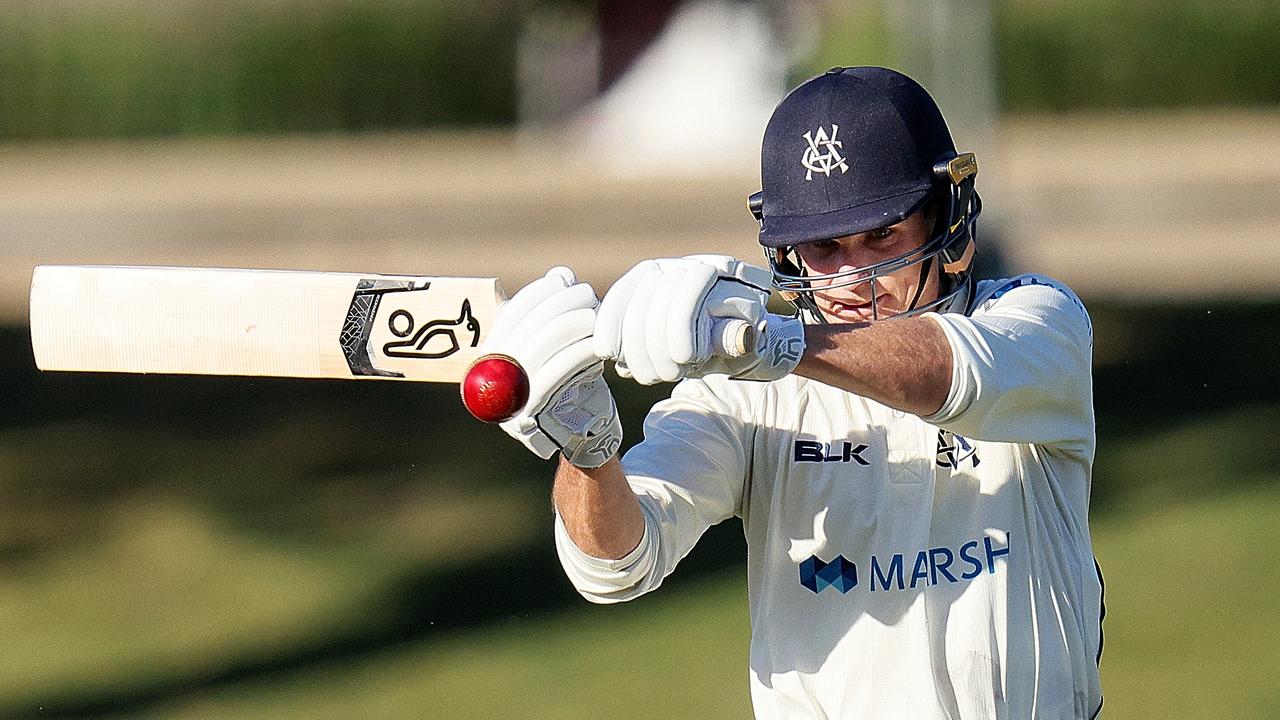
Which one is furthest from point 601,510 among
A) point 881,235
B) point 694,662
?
point 694,662

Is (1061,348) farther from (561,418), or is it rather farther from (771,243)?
(561,418)

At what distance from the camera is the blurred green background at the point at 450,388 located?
6.27 metres

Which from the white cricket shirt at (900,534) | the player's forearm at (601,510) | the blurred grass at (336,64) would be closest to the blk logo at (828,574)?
the white cricket shirt at (900,534)

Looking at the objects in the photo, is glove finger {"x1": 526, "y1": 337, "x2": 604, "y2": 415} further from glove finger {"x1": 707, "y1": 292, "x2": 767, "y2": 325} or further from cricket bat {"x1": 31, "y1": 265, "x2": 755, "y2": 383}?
cricket bat {"x1": 31, "y1": 265, "x2": 755, "y2": 383}

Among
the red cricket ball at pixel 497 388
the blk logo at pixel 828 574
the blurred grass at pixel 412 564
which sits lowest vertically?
the blurred grass at pixel 412 564

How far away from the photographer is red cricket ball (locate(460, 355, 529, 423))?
210 centimetres

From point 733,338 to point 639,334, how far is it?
12 cm

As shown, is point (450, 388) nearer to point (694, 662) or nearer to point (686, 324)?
point (694, 662)

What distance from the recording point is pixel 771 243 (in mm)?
2635

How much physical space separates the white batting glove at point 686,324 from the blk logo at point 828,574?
49 cm

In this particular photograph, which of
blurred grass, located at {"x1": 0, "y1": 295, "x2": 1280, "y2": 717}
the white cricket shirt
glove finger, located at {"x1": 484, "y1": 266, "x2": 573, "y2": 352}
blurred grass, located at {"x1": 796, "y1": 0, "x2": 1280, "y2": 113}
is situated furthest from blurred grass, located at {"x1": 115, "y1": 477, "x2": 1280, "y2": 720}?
blurred grass, located at {"x1": 796, "y1": 0, "x2": 1280, "y2": 113}

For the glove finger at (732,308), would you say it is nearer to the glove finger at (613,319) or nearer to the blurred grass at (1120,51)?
the glove finger at (613,319)

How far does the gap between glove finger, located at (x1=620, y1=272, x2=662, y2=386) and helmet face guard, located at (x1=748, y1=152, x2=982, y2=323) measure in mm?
539

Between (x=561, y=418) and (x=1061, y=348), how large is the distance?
0.76 m
